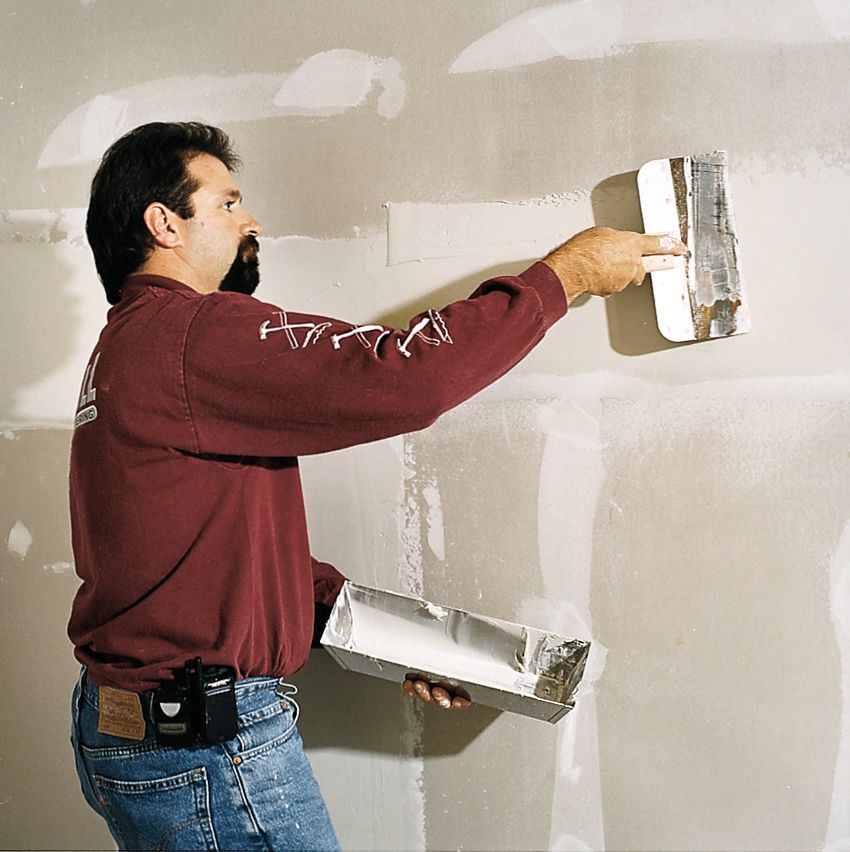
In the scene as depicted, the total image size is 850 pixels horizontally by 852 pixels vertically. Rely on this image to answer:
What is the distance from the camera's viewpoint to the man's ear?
5.06ft

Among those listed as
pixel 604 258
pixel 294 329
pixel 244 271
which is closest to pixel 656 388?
pixel 604 258

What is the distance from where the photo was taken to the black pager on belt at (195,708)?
4.47 ft

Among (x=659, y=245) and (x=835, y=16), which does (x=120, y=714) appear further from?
(x=835, y=16)

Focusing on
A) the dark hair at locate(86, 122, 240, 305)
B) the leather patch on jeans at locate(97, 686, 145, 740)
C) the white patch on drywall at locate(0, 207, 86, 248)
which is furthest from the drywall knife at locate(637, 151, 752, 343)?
the white patch on drywall at locate(0, 207, 86, 248)

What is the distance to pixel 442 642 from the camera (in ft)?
5.65

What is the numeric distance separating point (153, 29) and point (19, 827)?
6.04 ft

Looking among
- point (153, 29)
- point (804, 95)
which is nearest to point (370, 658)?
point (804, 95)

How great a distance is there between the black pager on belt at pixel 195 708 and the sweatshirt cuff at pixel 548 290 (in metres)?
0.72

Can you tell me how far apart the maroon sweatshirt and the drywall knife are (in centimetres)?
32

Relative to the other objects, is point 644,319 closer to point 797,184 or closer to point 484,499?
point 797,184

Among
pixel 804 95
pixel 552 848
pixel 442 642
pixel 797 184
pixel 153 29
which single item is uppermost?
pixel 153 29

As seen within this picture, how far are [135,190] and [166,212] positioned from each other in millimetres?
67

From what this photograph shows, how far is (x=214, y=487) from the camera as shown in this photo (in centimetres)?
141

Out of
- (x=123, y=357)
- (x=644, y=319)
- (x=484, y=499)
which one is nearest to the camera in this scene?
(x=123, y=357)
